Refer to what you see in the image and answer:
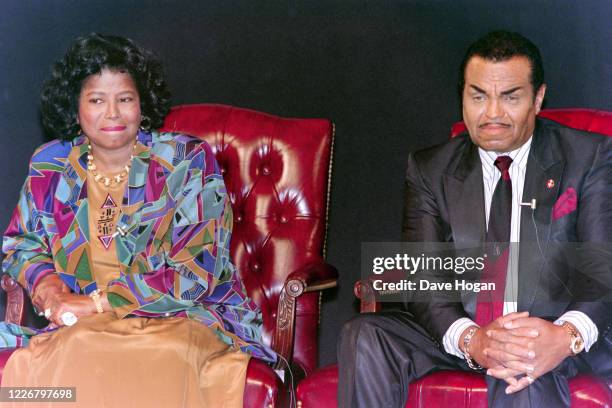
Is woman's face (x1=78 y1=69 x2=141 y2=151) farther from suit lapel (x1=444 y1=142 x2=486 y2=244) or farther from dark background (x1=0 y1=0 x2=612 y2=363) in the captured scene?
suit lapel (x1=444 y1=142 x2=486 y2=244)

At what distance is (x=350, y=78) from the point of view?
4.06m

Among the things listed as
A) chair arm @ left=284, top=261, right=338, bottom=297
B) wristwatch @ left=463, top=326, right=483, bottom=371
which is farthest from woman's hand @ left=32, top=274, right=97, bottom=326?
wristwatch @ left=463, top=326, right=483, bottom=371

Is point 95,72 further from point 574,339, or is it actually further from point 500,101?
point 574,339

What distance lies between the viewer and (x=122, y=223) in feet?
10.8

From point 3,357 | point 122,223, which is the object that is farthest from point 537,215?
point 3,357

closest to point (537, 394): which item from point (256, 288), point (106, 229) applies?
point (256, 288)

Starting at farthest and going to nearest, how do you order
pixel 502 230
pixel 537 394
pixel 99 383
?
pixel 502 230, pixel 99 383, pixel 537 394

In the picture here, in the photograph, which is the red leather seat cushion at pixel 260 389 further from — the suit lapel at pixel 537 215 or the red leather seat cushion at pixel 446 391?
the suit lapel at pixel 537 215

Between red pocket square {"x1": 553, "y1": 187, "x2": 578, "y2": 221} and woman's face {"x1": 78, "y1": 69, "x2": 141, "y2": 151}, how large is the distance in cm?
142

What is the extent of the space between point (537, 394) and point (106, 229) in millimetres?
1509

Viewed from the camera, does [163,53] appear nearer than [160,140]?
No

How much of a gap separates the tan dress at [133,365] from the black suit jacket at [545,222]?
633 mm

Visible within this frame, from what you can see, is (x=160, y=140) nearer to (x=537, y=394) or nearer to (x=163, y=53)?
(x=163, y=53)

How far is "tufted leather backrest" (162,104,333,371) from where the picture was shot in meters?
3.51
